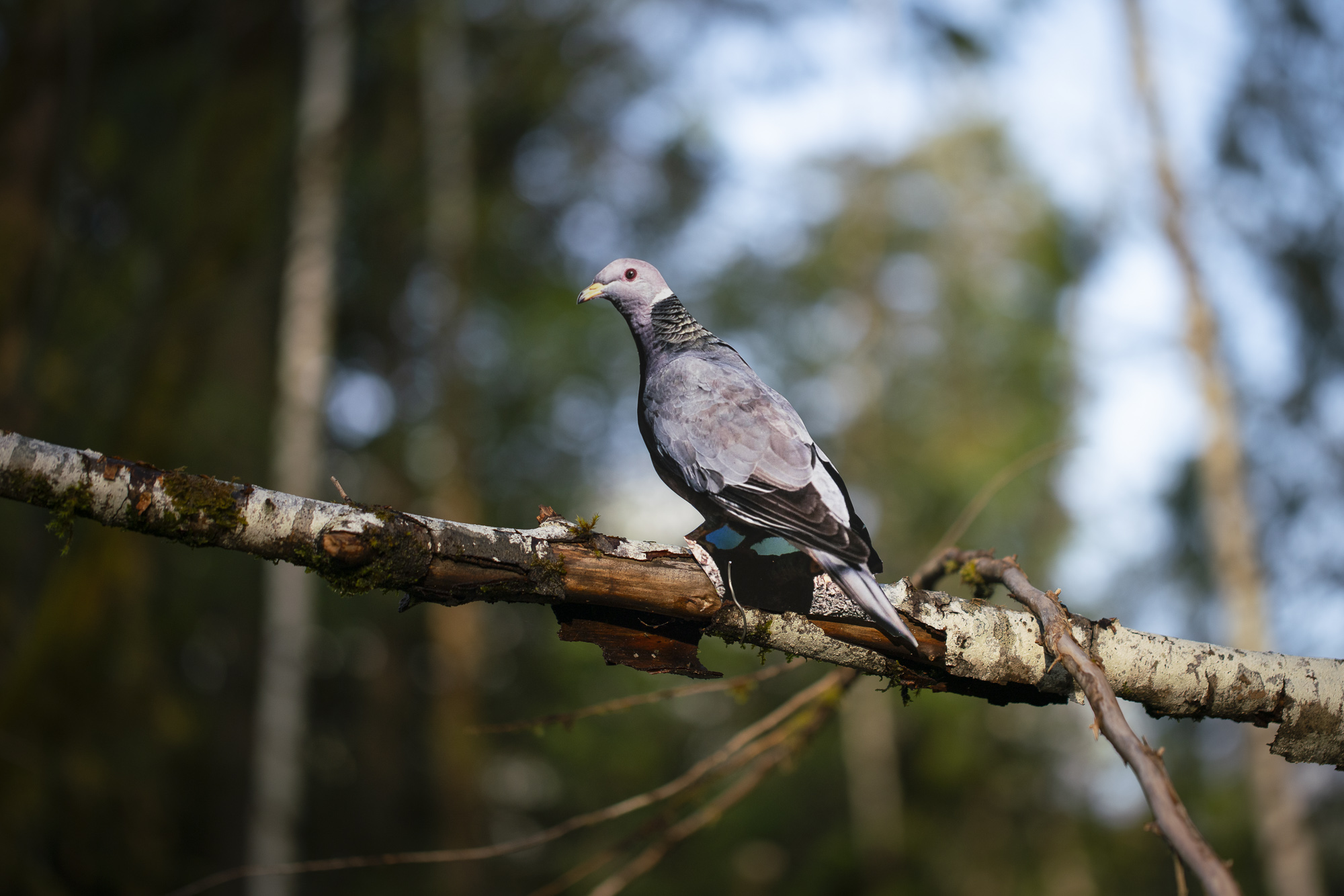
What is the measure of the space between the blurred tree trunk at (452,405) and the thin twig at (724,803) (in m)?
4.57

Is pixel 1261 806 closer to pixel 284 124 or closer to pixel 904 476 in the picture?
pixel 904 476

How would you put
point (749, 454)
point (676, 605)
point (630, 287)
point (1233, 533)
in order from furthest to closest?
point (1233, 533) < point (630, 287) < point (749, 454) < point (676, 605)

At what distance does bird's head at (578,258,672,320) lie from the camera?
246cm

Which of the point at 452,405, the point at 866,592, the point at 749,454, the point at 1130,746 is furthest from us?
the point at 452,405

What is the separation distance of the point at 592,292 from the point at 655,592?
1120 millimetres

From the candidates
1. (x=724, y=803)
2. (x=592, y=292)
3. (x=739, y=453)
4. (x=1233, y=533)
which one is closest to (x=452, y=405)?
(x=592, y=292)

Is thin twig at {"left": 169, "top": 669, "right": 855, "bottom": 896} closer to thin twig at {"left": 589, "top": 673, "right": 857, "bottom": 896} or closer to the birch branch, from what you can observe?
thin twig at {"left": 589, "top": 673, "right": 857, "bottom": 896}

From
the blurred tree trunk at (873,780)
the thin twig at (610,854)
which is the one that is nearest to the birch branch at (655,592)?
the thin twig at (610,854)

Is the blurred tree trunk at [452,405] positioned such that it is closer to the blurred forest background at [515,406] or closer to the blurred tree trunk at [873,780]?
the blurred forest background at [515,406]

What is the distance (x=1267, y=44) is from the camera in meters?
6.98

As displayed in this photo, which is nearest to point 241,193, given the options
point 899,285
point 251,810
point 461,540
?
point 251,810

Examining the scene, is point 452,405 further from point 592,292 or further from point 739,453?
point 739,453

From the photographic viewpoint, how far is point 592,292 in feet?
8.14

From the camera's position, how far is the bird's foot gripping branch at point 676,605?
4.90 feet
